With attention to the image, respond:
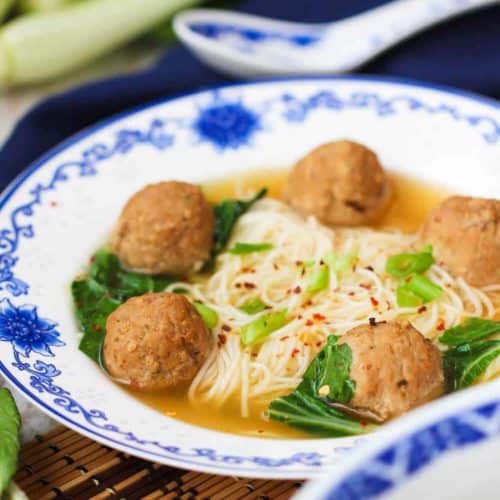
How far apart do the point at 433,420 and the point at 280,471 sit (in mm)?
1002

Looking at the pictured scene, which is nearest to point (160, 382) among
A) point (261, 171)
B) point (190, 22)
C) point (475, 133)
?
point (261, 171)

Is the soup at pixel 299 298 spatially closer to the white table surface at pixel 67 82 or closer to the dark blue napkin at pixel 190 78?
the dark blue napkin at pixel 190 78

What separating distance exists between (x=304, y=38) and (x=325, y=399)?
3008mm

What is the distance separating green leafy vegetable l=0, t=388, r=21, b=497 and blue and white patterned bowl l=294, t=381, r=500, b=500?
146 cm

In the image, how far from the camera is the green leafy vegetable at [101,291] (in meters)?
4.00

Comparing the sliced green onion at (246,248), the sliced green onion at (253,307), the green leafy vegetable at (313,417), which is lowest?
the green leafy vegetable at (313,417)

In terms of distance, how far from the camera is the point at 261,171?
5230mm

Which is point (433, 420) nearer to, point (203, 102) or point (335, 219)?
point (335, 219)

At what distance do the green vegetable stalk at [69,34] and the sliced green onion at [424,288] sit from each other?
3033mm

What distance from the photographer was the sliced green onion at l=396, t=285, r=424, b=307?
4230 millimetres

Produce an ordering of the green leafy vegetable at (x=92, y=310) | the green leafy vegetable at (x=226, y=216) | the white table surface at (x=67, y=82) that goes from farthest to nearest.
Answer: the white table surface at (x=67, y=82), the green leafy vegetable at (x=226, y=216), the green leafy vegetable at (x=92, y=310)

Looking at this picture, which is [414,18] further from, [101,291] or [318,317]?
[101,291]

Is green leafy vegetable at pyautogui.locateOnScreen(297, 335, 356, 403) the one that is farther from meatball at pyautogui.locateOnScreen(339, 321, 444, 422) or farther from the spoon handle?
the spoon handle

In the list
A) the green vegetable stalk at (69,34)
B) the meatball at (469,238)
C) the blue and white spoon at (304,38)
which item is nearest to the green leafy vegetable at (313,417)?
the meatball at (469,238)
